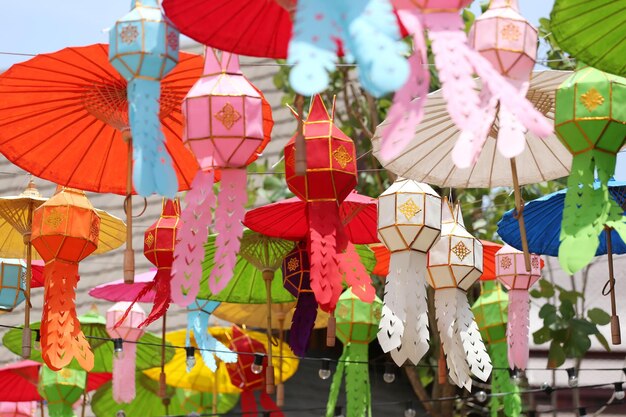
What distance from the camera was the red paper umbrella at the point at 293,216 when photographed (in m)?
5.82

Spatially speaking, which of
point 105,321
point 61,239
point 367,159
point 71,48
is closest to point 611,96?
point 71,48

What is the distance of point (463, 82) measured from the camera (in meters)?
3.62

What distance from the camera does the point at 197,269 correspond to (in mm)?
4480

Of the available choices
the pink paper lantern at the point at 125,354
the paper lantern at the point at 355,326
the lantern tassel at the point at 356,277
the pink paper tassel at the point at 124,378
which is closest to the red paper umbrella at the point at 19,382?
the pink paper lantern at the point at 125,354

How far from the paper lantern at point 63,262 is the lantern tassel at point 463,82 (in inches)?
104

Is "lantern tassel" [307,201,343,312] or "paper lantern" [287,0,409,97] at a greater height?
"paper lantern" [287,0,409,97]

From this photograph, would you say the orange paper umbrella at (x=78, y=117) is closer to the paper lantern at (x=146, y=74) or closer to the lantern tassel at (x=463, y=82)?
the paper lantern at (x=146, y=74)

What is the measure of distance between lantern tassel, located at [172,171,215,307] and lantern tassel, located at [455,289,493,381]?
1736 mm

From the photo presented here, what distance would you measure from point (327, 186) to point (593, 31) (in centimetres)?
131

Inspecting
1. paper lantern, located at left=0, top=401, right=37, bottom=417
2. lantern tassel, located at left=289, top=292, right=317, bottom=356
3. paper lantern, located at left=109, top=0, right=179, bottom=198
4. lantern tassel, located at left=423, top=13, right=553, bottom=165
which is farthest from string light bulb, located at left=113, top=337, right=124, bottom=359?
lantern tassel, located at left=423, top=13, right=553, bottom=165

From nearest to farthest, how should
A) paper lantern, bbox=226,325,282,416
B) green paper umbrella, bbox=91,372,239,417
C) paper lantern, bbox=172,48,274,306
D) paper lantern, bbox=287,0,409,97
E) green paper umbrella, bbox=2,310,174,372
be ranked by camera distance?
paper lantern, bbox=287,0,409,97 → paper lantern, bbox=172,48,274,306 → green paper umbrella, bbox=2,310,174,372 → paper lantern, bbox=226,325,282,416 → green paper umbrella, bbox=91,372,239,417

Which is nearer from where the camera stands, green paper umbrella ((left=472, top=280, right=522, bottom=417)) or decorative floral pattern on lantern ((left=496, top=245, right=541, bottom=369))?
decorative floral pattern on lantern ((left=496, top=245, right=541, bottom=369))

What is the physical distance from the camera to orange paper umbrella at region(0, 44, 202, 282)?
16.7 feet

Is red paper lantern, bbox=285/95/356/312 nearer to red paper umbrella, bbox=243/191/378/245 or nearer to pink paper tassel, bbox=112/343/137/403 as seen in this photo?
red paper umbrella, bbox=243/191/378/245
